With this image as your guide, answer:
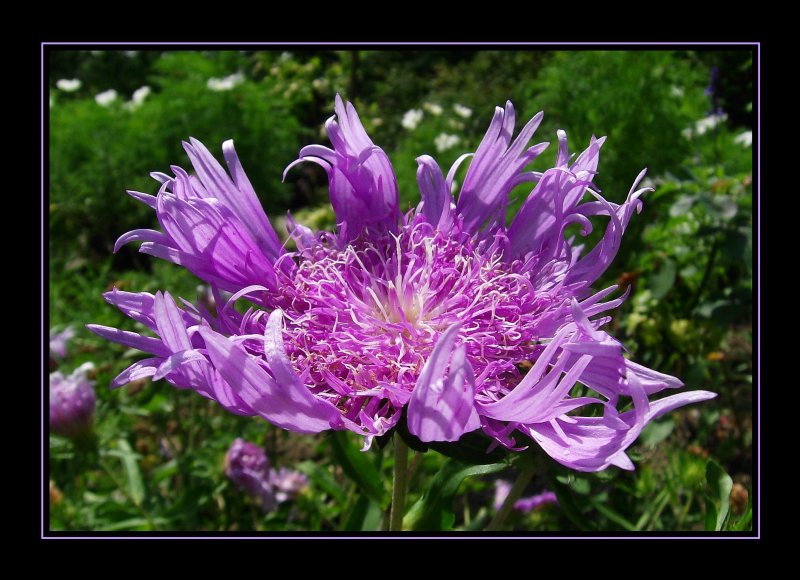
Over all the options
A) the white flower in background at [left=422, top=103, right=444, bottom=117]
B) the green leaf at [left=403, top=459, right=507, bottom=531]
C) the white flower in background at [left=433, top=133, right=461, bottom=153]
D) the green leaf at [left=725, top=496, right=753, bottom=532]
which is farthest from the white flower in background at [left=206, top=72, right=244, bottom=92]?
the green leaf at [left=725, top=496, right=753, bottom=532]

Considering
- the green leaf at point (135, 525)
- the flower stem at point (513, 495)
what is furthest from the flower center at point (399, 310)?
the green leaf at point (135, 525)

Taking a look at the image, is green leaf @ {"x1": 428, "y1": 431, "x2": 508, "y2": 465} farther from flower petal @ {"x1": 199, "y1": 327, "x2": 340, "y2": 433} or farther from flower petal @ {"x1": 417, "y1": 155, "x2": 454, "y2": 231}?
flower petal @ {"x1": 417, "y1": 155, "x2": 454, "y2": 231}

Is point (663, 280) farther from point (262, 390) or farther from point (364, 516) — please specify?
point (262, 390)

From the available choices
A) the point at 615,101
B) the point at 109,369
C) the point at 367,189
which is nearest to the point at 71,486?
the point at 109,369

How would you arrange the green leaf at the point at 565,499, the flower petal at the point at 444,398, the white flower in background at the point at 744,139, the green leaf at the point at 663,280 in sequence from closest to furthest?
the flower petal at the point at 444,398, the green leaf at the point at 565,499, the green leaf at the point at 663,280, the white flower in background at the point at 744,139

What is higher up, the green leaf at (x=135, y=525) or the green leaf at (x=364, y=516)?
the green leaf at (x=364, y=516)

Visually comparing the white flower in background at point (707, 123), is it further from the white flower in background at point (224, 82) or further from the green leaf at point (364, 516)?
the white flower in background at point (224, 82)
